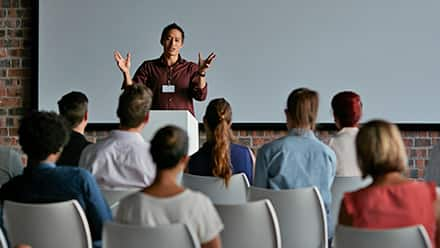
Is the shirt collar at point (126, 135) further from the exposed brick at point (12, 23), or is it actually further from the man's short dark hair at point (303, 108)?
the exposed brick at point (12, 23)

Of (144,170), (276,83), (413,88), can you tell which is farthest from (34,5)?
(144,170)

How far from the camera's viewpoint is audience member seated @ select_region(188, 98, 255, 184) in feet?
12.9

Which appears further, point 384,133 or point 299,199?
point 299,199

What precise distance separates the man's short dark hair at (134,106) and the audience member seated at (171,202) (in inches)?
40.7

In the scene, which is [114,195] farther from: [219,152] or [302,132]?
[302,132]

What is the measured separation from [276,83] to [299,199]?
3.69 metres

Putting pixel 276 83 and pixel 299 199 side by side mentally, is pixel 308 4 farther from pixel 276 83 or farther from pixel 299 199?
pixel 299 199

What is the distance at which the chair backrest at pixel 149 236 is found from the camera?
7.73 feet

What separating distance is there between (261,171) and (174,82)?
7.43 ft

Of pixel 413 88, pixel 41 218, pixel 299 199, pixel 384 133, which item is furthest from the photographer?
pixel 413 88

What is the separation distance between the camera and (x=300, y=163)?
3613 millimetres

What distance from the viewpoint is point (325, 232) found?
339 centimetres

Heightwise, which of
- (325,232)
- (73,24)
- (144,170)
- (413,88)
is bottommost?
(325,232)

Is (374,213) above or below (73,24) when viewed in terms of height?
below
